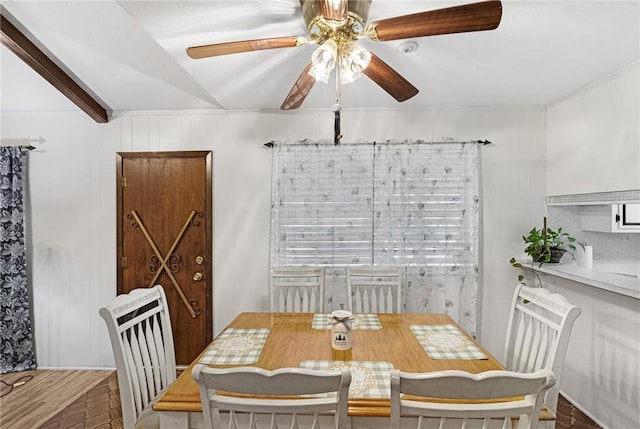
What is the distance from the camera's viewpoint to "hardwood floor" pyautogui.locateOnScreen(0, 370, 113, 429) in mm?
2504

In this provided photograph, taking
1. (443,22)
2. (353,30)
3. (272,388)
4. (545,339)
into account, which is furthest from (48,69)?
(545,339)

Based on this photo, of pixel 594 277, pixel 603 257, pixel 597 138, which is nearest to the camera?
pixel 594 277

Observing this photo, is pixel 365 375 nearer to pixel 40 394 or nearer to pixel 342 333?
pixel 342 333

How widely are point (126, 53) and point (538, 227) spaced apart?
11.9ft

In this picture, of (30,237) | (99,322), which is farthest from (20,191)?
(99,322)

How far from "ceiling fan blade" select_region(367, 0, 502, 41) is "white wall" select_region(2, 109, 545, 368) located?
174 cm

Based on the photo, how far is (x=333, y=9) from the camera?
1.31 meters

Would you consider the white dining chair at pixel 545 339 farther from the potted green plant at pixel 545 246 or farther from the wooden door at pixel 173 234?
the wooden door at pixel 173 234

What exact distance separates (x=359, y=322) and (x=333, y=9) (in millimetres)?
1681

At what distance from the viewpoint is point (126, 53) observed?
8.10 feet

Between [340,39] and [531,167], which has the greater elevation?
[340,39]

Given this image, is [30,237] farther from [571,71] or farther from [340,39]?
[571,71]

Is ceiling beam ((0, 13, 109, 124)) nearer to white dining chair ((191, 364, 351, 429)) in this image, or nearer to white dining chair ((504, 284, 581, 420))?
white dining chair ((191, 364, 351, 429))

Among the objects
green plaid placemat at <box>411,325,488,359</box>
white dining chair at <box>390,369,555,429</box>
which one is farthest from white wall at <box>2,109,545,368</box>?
white dining chair at <box>390,369,555,429</box>
